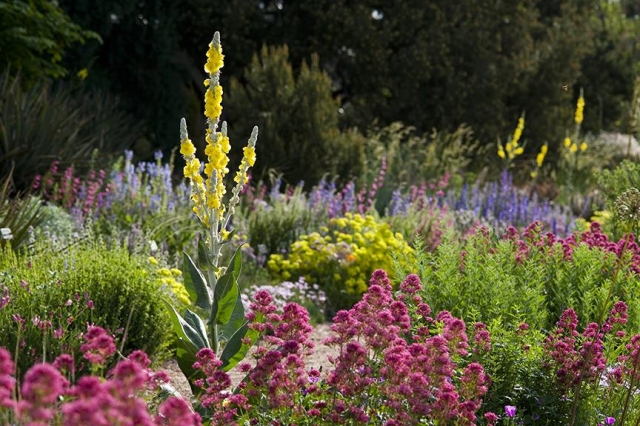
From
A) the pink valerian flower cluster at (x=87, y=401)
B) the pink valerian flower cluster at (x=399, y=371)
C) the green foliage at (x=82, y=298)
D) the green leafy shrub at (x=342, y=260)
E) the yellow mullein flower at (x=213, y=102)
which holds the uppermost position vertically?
the yellow mullein flower at (x=213, y=102)

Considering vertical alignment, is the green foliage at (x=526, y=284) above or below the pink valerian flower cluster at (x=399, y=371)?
below

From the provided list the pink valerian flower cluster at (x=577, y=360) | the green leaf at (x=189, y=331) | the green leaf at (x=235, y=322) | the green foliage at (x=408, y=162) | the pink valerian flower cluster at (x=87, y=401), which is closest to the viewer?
the pink valerian flower cluster at (x=87, y=401)

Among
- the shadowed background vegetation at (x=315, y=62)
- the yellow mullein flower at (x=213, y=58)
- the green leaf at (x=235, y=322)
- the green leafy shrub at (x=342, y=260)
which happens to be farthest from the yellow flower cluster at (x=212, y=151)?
the shadowed background vegetation at (x=315, y=62)

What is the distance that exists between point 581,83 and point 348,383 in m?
20.4

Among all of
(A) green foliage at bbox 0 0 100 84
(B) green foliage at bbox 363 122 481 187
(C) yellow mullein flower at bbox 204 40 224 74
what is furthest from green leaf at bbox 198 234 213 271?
(A) green foliage at bbox 0 0 100 84

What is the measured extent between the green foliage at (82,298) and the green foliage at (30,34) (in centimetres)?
695

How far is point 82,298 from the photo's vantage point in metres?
4.98

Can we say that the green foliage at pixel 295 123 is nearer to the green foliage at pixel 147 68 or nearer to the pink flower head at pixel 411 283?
the green foliage at pixel 147 68

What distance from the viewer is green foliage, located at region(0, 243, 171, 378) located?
458cm

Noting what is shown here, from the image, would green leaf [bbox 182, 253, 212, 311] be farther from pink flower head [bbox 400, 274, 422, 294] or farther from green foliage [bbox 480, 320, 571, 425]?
green foliage [bbox 480, 320, 571, 425]

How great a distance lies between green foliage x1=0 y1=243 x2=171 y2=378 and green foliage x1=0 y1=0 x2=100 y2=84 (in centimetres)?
695

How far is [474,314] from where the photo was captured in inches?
171

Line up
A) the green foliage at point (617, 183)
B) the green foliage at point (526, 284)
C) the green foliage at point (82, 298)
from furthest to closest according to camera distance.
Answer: the green foliage at point (617, 183) → the green foliage at point (526, 284) → the green foliage at point (82, 298)

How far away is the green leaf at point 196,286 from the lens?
4293 mm
